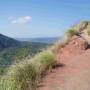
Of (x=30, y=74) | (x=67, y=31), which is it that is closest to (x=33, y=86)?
(x=30, y=74)

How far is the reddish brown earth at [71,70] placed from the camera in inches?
452

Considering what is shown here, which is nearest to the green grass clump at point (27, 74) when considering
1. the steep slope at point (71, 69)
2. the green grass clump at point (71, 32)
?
the steep slope at point (71, 69)

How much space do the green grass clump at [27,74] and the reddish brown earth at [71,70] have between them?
32 centimetres

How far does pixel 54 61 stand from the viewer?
14867 millimetres

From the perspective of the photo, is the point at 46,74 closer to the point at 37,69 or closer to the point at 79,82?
the point at 37,69

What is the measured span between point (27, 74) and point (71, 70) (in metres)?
2.59

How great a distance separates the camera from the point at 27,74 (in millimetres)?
12000

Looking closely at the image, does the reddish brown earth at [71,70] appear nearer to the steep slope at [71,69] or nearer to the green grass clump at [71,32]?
the steep slope at [71,69]

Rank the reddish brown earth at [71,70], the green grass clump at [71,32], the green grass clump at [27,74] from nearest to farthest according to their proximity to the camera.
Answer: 1. the green grass clump at [27,74]
2. the reddish brown earth at [71,70]
3. the green grass clump at [71,32]

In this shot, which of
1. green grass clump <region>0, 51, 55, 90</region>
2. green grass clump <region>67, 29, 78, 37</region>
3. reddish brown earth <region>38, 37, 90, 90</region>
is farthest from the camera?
green grass clump <region>67, 29, 78, 37</region>

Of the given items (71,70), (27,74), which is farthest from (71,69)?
(27,74)

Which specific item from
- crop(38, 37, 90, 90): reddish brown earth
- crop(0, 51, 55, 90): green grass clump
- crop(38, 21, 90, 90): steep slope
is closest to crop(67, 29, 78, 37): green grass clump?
crop(38, 21, 90, 90): steep slope

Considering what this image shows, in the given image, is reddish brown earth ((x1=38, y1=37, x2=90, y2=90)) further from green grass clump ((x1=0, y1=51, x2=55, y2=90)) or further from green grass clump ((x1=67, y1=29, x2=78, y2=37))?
green grass clump ((x1=67, y1=29, x2=78, y2=37))

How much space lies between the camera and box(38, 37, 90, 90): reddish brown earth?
11469 mm
